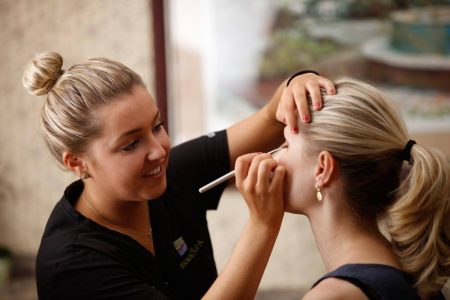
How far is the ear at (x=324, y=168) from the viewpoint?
4.15 ft

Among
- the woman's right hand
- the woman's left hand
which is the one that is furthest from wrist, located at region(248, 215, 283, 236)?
the woman's left hand

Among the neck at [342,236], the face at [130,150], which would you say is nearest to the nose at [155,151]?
the face at [130,150]

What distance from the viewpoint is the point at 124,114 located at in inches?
52.6

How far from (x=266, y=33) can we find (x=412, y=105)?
2.58 ft

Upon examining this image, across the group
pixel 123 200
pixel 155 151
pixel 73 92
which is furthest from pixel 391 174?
pixel 73 92

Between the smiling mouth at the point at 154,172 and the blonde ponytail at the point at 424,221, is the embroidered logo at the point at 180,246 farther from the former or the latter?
the blonde ponytail at the point at 424,221

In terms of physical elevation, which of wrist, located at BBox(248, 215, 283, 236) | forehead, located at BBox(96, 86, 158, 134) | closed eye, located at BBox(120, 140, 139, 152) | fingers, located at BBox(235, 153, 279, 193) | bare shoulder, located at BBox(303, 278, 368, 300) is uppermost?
forehead, located at BBox(96, 86, 158, 134)

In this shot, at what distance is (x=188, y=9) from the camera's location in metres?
2.71

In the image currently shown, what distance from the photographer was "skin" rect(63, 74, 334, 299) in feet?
4.17

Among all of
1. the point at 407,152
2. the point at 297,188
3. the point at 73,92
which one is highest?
the point at 73,92

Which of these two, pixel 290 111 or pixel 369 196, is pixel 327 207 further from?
pixel 290 111

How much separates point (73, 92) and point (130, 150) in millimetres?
194

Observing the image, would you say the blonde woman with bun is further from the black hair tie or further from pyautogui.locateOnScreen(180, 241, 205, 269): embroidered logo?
pyautogui.locateOnScreen(180, 241, 205, 269): embroidered logo

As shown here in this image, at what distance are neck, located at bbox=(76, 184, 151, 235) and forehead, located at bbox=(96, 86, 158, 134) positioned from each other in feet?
0.66
